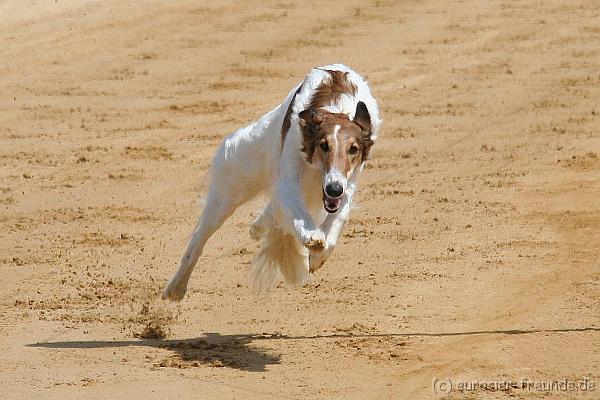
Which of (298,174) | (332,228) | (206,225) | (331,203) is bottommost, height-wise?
(206,225)

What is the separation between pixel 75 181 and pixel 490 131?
196 inches

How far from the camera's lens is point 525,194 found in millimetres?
13336

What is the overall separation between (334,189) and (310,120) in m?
0.59

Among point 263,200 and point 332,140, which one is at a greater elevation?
point 332,140

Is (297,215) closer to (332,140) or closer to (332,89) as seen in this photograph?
(332,140)

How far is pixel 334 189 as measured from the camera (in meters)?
8.61

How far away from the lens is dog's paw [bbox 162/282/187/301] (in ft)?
33.0

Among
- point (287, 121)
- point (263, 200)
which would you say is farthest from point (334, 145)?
point (263, 200)

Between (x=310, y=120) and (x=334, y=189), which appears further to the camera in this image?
(x=310, y=120)

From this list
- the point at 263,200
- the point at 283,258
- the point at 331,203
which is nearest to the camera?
the point at 331,203

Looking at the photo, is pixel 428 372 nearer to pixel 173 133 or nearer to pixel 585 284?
pixel 585 284

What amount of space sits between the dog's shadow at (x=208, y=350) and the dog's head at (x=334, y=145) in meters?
1.17

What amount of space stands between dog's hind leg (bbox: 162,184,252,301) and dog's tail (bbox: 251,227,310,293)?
48 cm

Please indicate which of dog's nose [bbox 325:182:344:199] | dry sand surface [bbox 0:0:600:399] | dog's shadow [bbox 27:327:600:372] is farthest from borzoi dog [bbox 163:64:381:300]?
dog's shadow [bbox 27:327:600:372]
